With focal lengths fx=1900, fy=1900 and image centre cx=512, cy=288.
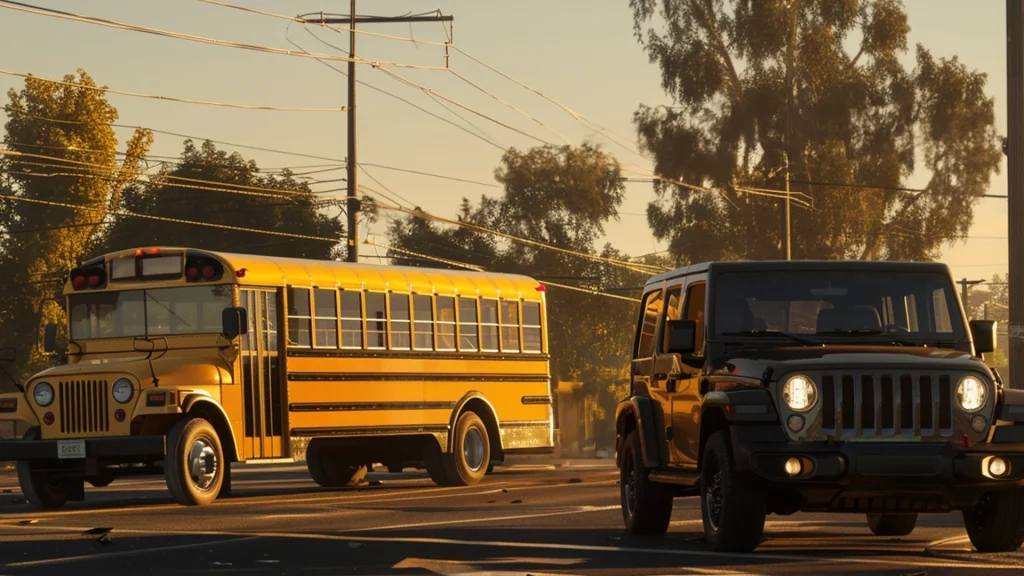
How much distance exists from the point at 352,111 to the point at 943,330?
33114mm

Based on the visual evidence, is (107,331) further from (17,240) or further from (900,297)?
(17,240)

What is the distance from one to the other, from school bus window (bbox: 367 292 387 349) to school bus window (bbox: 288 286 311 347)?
4.29 ft

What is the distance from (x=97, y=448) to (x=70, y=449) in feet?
1.01

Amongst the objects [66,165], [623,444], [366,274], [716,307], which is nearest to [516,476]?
[366,274]

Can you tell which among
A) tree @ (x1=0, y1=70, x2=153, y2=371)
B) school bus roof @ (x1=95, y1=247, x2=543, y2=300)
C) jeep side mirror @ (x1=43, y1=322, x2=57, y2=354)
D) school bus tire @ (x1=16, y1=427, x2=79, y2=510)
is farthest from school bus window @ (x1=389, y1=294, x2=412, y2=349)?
tree @ (x1=0, y1=70, x2=153, y2=371)

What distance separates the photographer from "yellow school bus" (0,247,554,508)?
781 inches

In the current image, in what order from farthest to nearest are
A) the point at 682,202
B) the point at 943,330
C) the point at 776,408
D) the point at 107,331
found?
the point at 682,202 → the point at 107,331 → the point at 943,330 → the point at 776,408

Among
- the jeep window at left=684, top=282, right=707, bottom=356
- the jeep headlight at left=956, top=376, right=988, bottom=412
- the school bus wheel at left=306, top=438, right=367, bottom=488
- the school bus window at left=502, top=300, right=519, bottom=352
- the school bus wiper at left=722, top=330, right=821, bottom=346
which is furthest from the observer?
the school bus window at left=502, top=300, right=519, bottom=352

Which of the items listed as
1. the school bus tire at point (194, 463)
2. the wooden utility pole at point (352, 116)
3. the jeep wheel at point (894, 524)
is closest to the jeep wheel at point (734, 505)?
the jeep wheel at point (894, 524)

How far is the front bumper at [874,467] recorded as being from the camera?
11477 millimetres

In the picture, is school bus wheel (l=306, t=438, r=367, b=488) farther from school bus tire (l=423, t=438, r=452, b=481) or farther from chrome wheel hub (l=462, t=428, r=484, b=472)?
chrome wheel hub (l=462, t=428, r=484, b=472)

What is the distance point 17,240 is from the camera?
6338cm

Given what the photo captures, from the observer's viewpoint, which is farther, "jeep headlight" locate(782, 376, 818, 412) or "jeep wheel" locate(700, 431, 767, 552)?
"jeep wheel" locate(700, 431, 767, 552)

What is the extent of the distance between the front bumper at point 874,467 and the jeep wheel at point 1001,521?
371 mm
